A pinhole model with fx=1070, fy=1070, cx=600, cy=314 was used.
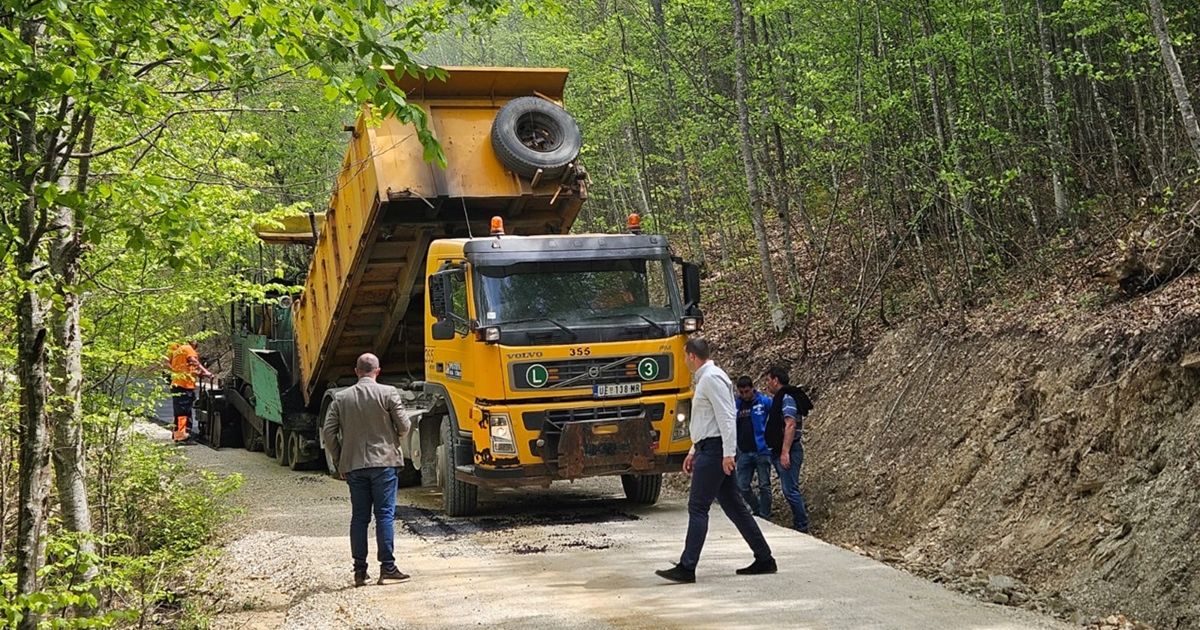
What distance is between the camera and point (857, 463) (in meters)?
10.9

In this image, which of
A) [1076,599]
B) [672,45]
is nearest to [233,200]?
[1076,599]

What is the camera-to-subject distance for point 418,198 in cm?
1065

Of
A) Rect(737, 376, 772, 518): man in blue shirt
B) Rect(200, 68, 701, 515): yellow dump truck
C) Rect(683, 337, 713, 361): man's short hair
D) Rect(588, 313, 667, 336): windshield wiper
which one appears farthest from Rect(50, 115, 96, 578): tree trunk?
Rect(737, 376, 772, 518): man in blue shirt

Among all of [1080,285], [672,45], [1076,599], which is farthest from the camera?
[672,45]

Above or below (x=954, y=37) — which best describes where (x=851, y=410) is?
below

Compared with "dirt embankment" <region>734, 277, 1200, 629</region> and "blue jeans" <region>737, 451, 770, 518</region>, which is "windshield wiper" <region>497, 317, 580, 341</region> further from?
"dirt embankment" <region>734, 277, 1200, 629</region>

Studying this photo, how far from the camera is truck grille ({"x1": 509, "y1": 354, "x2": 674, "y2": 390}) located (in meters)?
9.59

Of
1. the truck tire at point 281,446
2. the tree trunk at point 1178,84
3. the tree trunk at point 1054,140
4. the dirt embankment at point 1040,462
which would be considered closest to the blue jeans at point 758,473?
the dirt embankment at point 1040,462

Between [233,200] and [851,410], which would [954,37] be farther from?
[233,200]

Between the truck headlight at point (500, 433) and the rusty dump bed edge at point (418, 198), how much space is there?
2.45 metres

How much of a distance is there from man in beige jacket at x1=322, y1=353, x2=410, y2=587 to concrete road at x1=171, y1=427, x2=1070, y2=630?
30 centimetres

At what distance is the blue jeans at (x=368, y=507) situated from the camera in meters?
7.51

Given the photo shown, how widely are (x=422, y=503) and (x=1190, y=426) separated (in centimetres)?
749

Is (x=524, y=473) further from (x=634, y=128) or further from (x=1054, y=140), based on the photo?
(x=634, y=128)
